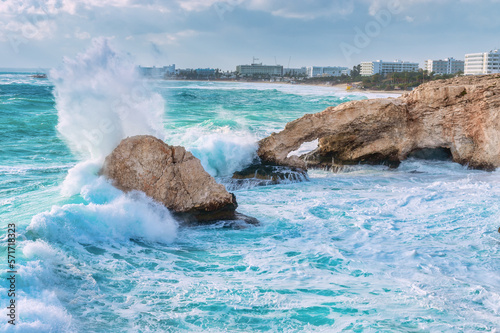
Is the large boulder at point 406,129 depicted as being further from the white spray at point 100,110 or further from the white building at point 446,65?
the white building at point 446,65

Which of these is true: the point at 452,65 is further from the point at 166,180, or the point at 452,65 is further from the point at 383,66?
the point at 166,180

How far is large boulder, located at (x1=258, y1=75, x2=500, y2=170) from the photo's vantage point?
13.5 m

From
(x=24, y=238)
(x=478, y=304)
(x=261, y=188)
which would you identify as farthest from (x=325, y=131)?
(x=24, y=238)

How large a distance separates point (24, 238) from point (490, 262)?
7233 millimetres

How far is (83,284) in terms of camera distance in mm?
5961

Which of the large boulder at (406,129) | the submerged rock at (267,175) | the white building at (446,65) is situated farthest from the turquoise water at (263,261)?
the white building at (446,65)

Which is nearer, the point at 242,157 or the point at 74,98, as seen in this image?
the point at 74,98

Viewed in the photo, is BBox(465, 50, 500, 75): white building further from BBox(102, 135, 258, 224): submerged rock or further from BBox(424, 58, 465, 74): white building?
BBox(102, 135, 258, 224): submerged rock

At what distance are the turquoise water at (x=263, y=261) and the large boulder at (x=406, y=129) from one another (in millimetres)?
2115

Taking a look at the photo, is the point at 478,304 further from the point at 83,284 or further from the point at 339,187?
the point at 339,187

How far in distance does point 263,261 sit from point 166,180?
2811 mm

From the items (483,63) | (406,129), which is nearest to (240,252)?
(406,129)

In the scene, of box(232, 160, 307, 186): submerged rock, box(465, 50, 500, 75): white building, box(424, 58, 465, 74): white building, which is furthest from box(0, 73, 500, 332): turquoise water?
box(424, 58, 465, 74): white building

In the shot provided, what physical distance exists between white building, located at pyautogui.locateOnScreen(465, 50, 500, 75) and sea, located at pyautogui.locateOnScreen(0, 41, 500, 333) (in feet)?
332
